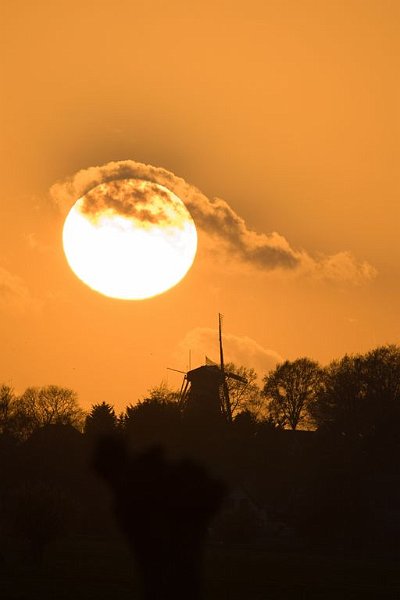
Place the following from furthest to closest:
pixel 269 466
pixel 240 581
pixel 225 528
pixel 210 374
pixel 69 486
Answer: pixel 210 374 < pixel 269 466 < pixel 69 486 < pixel 225 528 < pixel 240 581

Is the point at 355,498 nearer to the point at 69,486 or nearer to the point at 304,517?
the point at 304,517

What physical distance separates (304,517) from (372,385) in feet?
125

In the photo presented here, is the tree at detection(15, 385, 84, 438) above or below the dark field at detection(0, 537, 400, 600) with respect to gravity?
above

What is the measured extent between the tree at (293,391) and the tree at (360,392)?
10268 mm

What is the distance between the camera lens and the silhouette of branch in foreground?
2052cm

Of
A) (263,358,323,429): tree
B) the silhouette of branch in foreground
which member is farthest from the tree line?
the silhouette of branch in foreground

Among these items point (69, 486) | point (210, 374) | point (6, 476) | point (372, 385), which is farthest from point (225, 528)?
point (210, 374)

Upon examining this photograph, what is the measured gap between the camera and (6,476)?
10156 centimetres

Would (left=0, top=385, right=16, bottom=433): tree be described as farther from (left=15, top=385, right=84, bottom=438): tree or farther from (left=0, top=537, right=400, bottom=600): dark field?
(left=0, top=537, right=400, bottom=600): dark field

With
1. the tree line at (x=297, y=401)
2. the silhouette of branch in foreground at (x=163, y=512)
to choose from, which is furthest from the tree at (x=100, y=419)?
the silhouette of branch in foreground at (x=163, y=512)

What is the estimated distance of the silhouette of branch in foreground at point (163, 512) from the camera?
2052 centimetres

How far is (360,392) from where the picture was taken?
406 ft

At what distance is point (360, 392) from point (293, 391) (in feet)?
74.6

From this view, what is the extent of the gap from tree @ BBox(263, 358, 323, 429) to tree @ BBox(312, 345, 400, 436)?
10.3 metres
